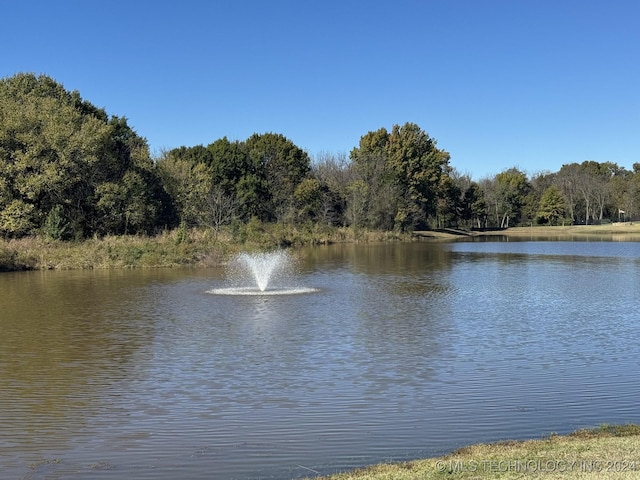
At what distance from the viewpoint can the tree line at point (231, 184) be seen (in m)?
44.8

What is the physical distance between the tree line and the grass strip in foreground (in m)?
41.1

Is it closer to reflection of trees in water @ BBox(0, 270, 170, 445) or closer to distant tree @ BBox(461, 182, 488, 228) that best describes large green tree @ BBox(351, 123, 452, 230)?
distant tree @ BBox(461, 182, 488, 228)

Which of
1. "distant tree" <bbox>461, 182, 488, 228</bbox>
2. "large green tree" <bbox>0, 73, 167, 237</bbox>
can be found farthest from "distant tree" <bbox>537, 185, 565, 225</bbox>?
"large green tree" <bbox>0, 73, 167, 237</bbox>

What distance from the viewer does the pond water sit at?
28.2ft

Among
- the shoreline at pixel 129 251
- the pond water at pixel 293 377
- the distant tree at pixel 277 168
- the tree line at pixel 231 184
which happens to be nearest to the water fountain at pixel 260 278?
the pond water at pixel 293 377

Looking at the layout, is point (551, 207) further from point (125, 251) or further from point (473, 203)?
point (125, 251)

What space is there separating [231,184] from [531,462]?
228ft

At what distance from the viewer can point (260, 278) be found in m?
31.6

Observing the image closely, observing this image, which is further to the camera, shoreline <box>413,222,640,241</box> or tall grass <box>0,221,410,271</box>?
shoreline <box>413,222,640,241</box>

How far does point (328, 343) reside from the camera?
16156 millimetres

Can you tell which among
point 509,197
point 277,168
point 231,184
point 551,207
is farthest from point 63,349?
point 509,197

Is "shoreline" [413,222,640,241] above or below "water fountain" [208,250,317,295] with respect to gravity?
above

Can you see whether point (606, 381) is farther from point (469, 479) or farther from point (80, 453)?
point (80, 453)

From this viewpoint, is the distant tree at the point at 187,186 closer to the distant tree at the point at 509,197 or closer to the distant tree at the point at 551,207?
the distant tree at the point at 509,197
